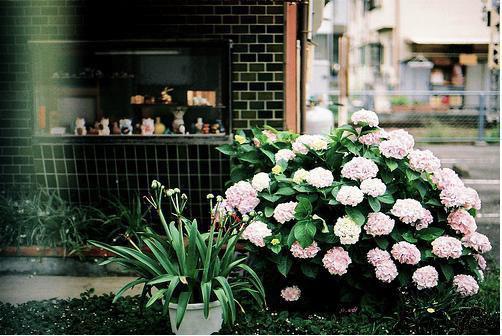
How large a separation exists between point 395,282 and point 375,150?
93cm

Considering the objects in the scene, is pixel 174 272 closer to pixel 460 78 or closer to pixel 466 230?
pixel 466 230

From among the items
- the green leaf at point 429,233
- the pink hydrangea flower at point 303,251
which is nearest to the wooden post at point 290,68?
the green leaf at point 429,233

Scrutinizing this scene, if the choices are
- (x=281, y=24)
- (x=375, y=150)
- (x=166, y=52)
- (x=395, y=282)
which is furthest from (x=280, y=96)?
(x=395, y=282)

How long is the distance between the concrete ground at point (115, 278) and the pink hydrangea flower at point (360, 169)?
2.16 m

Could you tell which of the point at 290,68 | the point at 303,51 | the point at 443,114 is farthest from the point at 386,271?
the point at 443,114

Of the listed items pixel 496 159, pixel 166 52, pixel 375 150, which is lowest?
pixel 496 159

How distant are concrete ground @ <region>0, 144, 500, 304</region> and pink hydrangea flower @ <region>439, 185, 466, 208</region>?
2.39m

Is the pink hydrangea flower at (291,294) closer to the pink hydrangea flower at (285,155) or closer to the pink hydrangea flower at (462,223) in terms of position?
the pink hydrangea flower at (285,155)

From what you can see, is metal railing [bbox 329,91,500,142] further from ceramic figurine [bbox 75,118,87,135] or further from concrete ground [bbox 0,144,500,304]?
ceramic figurine [bbox 75,118,87,135]

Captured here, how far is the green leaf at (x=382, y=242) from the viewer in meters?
4.99

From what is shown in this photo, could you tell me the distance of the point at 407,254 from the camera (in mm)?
4934

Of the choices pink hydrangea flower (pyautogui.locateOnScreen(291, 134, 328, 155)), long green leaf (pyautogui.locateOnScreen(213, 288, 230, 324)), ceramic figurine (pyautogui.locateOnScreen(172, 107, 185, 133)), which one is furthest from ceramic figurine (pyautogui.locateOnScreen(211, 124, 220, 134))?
long green leaf (pyautogui.locateOnScreen(213, 288, 230, 324))

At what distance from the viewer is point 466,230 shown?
5129 mm

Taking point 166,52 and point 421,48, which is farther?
point 421,48
